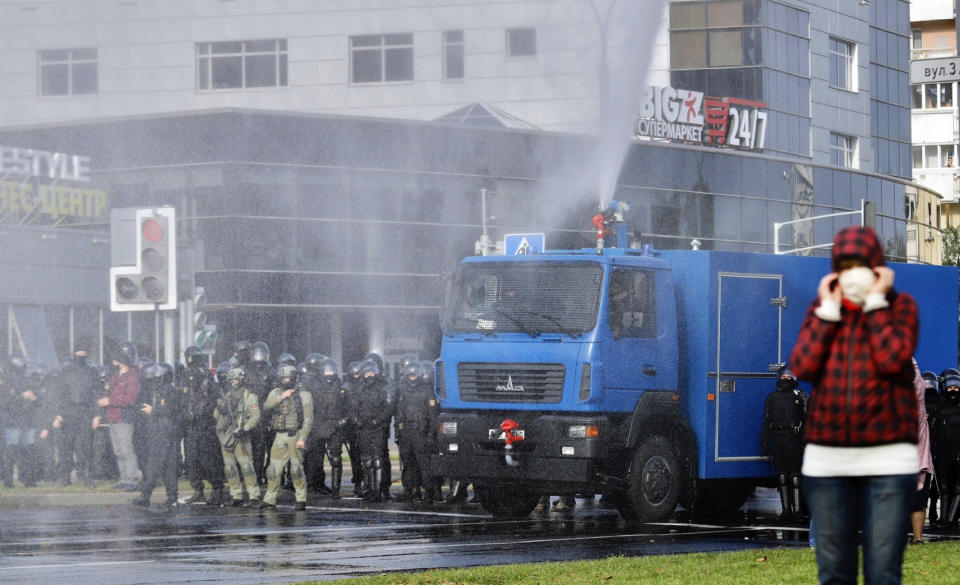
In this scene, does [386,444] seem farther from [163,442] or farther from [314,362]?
[163,442]

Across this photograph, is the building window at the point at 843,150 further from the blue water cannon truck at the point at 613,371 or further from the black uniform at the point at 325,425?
the blue water cannon truck at the point at 613,371

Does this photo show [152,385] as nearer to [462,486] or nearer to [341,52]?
[462,486]

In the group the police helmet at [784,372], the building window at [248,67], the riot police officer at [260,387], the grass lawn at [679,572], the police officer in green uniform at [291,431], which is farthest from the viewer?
the building window at [248,67]

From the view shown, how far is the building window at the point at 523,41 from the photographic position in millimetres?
23438

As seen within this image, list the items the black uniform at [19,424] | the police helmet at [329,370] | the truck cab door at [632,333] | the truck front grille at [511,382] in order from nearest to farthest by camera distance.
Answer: the truck cab door at [632,333]
the truck front grille at [511,382]
the police helmet at [329,370]
the black uniform at [19,424]

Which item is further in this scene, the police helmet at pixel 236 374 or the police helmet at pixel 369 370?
the police helmet at pixel 369 370

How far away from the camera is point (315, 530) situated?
15.5 metres

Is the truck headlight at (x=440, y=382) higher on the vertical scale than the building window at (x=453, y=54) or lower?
lower

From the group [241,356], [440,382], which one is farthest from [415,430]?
[440,382]

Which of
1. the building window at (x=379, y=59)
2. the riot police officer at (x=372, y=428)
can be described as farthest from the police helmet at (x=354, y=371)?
the building window at (x=379, y=59)

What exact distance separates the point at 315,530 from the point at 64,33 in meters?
5.20

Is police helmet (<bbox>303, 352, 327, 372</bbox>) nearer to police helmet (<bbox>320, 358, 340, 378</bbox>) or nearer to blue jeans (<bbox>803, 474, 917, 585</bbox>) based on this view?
police helmet (<bbox>320, 358, 340, 378</bbox>)

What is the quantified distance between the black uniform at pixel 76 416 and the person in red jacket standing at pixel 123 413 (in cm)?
127

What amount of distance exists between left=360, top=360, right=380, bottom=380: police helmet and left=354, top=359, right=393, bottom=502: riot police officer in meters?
0.02
